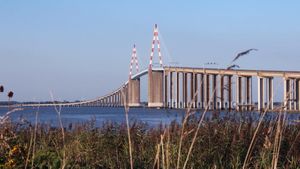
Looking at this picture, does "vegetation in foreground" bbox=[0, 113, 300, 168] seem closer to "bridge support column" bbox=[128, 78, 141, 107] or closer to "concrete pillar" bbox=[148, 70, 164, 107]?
"concrete pillar" bbox=[148, 70, 164, 107]

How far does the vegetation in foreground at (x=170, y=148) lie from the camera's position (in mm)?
7071

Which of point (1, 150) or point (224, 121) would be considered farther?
point (224, 121)

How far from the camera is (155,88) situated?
104 meters

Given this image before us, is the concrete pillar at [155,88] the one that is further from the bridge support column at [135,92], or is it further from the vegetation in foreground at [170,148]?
the vegetation in foreground at [170,148]

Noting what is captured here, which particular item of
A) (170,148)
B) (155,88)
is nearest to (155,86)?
(155,88)

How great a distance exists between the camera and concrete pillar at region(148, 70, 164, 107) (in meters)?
103

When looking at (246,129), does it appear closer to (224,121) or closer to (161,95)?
(224,121)

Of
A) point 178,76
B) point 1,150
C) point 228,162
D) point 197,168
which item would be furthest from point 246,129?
point 178,76

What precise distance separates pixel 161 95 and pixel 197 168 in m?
98.8

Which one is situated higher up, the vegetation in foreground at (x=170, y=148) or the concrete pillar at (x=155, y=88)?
the concrete pillar at (x=155, y=88)

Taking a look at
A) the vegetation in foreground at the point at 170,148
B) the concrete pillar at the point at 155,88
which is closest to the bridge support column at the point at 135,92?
the concrete pillar at the point at 155,88

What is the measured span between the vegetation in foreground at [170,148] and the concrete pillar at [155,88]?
301 ft

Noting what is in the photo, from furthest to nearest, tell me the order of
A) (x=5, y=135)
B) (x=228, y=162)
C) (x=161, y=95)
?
(x=161, y=95), (x=228, y=162), (x=5, y=135)

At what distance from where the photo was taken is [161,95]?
107 m
